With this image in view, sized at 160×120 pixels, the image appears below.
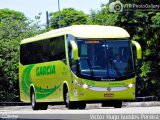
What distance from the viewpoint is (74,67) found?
23641 mm

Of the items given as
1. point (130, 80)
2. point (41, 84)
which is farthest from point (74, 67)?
point (41, 84)

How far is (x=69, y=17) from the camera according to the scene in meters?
114

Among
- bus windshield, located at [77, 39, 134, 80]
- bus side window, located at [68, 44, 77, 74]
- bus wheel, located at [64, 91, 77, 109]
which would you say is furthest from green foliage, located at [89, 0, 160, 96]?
bus side window, located at [68, 44, 77, 74]

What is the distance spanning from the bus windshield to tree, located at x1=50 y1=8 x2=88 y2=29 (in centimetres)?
8377

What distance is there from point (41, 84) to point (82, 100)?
176 inches

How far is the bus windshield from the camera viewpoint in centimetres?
2350

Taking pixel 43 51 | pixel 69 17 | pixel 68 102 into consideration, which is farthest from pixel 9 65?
pixel 69 17

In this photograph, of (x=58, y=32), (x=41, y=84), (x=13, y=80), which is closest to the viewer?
(x=58, y=32)

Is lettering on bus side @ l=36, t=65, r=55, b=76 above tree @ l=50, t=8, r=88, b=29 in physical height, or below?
below

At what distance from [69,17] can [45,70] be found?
8692 centimetres

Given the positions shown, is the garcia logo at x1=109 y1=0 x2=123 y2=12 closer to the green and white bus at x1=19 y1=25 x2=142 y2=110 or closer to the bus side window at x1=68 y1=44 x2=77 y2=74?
the green and white bus at x1=19 y1=25 x2=142 y2=110

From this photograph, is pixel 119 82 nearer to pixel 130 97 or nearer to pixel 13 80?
pixel 130 97

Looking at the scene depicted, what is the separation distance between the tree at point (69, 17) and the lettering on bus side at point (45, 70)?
79765 millimetres

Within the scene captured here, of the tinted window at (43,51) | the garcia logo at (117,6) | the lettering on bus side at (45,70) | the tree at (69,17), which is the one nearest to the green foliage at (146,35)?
the garcia logo at (117,6)
